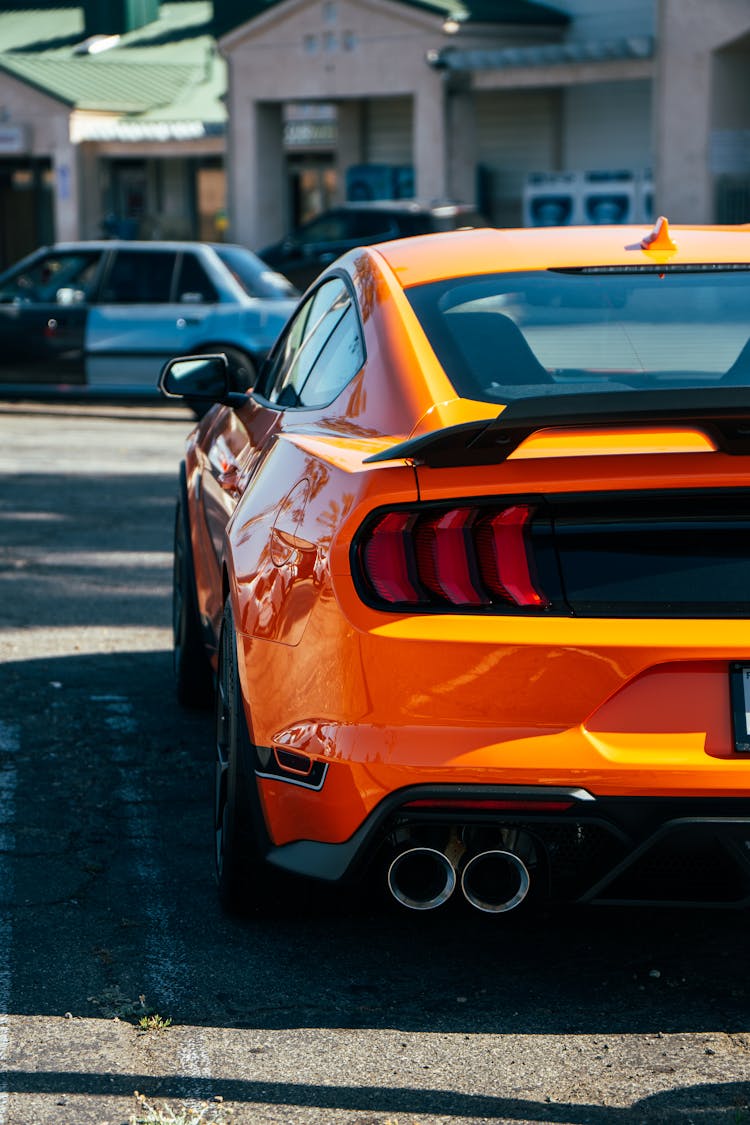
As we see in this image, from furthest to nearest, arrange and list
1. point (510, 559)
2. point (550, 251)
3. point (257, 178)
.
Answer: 1. point (257, 178)
2. point (550, 251)
3. point (510, 559)

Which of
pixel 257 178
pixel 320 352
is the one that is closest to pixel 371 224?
pixel 257 178

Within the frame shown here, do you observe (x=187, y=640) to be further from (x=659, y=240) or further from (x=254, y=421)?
(x=659, y=240)

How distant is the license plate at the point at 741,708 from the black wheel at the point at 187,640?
2.76 metres

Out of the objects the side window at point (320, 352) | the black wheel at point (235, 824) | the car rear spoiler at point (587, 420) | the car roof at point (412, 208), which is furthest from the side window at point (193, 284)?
the car rear spoiler at point (587, 420)

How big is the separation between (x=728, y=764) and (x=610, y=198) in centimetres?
2684

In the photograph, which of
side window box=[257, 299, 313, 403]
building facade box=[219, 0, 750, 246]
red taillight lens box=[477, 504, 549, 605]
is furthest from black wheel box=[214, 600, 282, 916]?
building facade box=[219, 0, 750, 246]

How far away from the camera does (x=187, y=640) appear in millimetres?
6094

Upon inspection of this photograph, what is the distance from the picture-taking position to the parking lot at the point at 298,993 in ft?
10.8

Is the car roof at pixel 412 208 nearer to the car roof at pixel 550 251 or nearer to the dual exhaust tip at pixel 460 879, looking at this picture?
the car roof at pixel 550 251

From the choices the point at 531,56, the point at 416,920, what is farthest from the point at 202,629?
the point at 531,56

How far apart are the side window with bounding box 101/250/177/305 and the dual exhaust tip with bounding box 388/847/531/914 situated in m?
13.6

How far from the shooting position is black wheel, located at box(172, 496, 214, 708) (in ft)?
19.6

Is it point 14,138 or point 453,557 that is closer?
point 453,557

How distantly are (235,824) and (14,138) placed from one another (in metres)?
33.3
